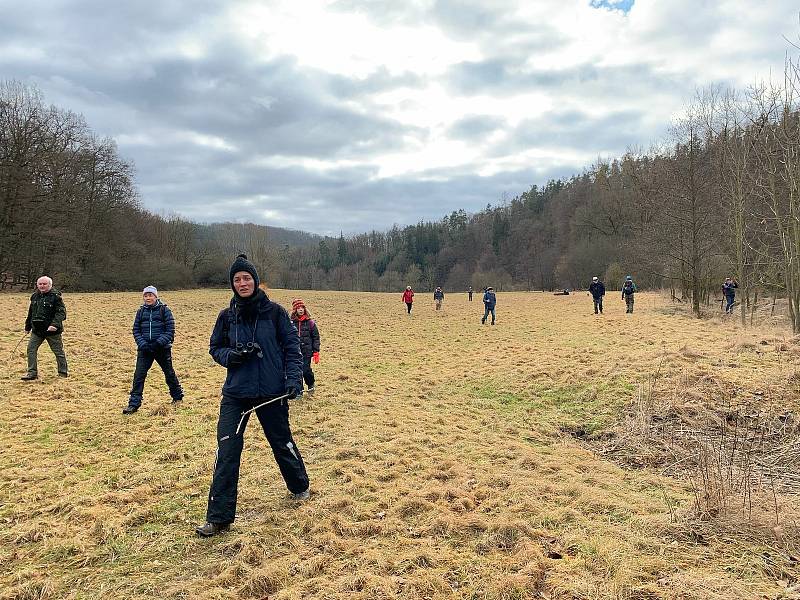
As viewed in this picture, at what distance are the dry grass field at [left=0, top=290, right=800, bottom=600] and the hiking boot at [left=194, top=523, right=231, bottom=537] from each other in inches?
3.3

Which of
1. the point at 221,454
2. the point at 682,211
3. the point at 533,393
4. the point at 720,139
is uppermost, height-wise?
the point at 720,139

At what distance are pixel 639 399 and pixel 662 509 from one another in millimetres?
4308

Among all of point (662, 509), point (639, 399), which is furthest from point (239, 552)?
point (639, 399)

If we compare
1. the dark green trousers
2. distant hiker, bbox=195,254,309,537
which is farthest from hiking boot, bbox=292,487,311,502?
the dark green trousers

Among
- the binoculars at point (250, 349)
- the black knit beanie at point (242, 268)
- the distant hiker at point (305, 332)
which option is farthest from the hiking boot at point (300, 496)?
the distant hiker at point (305, 332)

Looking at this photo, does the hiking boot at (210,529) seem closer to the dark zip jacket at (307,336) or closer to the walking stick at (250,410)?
the walking stick at (250,410)

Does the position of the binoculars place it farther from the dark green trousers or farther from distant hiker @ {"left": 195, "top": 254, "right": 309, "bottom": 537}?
the dark green trousers

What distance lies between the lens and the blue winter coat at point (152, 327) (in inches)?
326

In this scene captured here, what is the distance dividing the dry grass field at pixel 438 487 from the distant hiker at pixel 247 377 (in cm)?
40

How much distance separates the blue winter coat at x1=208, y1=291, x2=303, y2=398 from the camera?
4.36 metres

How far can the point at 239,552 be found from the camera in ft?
12.6

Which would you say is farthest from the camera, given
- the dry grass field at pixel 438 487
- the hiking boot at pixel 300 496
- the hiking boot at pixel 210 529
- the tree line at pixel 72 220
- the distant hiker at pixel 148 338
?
the tree line at pixel 72 220

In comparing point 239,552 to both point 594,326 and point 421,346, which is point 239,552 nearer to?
point 421,346

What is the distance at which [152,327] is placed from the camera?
830 cm
